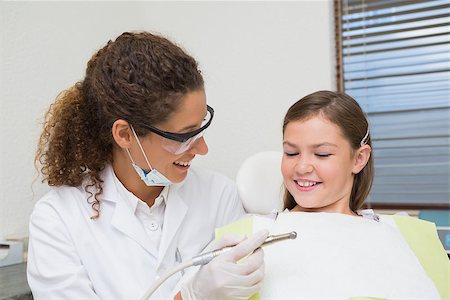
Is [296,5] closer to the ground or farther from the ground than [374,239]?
farther from the ground

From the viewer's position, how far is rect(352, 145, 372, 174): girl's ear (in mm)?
1478

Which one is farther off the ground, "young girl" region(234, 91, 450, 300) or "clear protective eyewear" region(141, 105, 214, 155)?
"clear protective eyewear" region(141, 105, 214, 155)

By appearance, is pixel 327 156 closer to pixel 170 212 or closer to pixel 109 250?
pixel 170 212

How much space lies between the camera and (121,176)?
1560mm

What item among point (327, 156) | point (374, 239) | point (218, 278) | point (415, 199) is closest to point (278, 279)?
point (218, 278)

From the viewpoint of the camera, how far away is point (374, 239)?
4.09 feet

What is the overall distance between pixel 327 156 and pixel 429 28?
125cm

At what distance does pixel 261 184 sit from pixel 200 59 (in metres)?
0.96

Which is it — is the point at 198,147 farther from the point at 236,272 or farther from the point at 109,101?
the point at 236,272

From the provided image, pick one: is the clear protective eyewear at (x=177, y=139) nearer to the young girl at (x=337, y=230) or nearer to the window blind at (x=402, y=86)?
the young girl at (x=337, y=230)

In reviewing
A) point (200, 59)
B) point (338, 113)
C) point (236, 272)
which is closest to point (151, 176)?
point (236, 272)

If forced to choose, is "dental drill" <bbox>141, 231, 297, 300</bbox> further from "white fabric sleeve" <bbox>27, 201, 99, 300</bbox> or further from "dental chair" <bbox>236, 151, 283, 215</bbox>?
"dental chair" <bbox>236, 151, 283, 215</bbox>

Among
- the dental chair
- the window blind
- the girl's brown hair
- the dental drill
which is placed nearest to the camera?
the dental drill

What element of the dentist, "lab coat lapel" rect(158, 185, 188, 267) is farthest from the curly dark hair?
"lab coat lapel" rect(158, 185, 188, 267)
